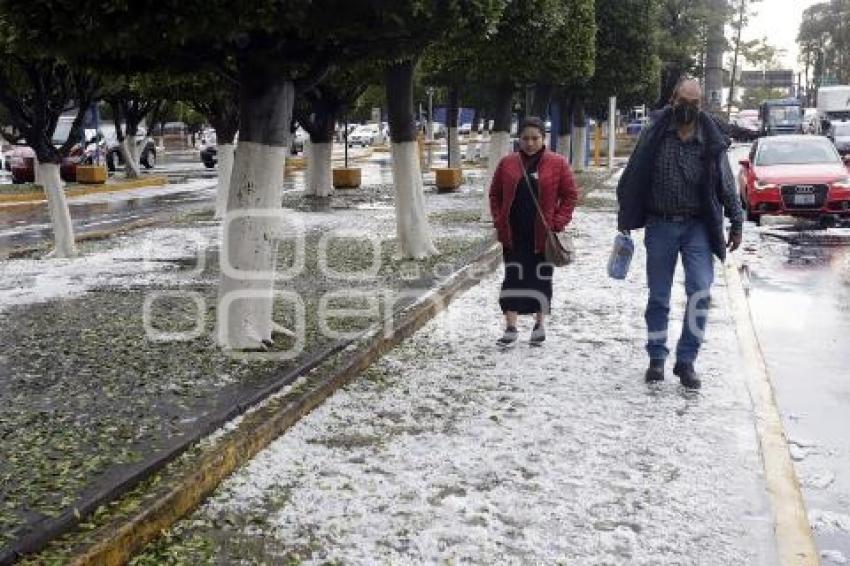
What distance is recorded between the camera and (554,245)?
6.75 metres

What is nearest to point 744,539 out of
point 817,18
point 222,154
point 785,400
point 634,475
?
point 634,475

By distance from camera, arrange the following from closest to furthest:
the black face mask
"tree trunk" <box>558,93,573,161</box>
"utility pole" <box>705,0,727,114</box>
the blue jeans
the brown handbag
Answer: the black face mask → the blue jeans → the brown handbag → "tree trunk" <box>558,93,573,161</box> → "utility pole" <box>705,0,727,114</box>

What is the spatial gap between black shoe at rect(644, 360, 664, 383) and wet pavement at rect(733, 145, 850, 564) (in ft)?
2.58

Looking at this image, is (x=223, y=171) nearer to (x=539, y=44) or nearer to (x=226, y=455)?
(x=539, y=44)

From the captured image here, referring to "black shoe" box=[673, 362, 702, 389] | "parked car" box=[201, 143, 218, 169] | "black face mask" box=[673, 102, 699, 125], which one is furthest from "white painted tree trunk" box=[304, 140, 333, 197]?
"parked car" box=[201, 143, 218, 169]

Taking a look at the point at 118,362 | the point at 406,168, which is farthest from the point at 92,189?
the point at 118,362

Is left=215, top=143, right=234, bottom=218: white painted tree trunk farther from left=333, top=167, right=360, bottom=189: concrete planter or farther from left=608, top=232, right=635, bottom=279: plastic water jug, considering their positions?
left=608, top=232, right=635, bottom=279: plastic water jug

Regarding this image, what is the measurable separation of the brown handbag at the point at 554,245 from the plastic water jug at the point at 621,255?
0.46m

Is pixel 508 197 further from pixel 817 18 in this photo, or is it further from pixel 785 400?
pixel 817 18

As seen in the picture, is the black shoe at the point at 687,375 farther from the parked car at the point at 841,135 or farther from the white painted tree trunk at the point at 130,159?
the parked car at the point at 841,135

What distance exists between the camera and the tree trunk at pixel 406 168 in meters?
10.9

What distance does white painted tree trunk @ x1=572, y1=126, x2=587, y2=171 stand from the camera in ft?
93.1

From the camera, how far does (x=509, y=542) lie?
3.78 m

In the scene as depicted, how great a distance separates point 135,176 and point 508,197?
24.0 m
